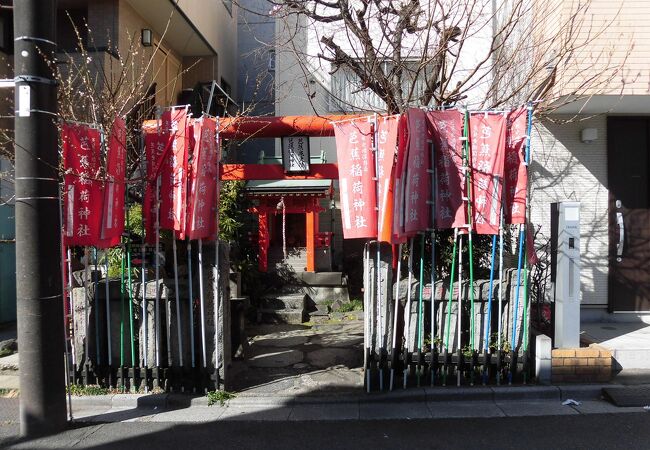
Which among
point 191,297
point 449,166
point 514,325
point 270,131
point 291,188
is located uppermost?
point 270,131

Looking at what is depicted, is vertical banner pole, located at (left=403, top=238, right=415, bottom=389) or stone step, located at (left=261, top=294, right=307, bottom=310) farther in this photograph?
stone step, located at (left=261, top=294, right=307, bottom=310)

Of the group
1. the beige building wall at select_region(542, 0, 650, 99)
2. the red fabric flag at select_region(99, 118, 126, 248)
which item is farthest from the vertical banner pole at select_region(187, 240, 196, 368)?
the beige building wall at select_region(542, 0, 650, 99)

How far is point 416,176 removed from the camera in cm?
600

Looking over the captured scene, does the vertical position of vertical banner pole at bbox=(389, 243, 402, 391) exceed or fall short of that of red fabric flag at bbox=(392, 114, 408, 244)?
it falls short

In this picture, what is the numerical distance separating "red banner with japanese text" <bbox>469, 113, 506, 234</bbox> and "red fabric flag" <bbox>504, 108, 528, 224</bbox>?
223mm

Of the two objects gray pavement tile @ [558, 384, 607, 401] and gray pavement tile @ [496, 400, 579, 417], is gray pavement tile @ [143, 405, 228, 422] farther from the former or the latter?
gray pavement tile @ [558, 384, 607, 401]

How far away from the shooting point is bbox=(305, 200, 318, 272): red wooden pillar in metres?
12.7

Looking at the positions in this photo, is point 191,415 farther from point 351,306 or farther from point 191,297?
point 351,306

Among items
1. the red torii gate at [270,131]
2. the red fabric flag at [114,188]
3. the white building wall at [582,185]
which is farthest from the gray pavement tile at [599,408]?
the red fabric flag at [114,188]

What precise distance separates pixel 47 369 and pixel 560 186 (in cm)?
868

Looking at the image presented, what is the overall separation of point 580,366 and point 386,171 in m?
3.58

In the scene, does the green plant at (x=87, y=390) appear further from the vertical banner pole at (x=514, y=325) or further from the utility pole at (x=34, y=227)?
the vertical banner pole at (x=514, y=325)

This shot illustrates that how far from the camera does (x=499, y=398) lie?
6090 millimetres

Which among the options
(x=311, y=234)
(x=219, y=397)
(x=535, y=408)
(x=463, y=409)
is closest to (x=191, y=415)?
(x=219, y=397)
